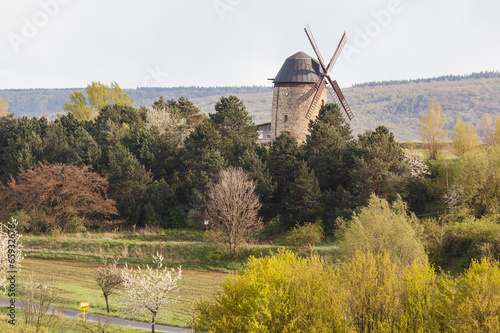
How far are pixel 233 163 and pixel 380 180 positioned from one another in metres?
14.6

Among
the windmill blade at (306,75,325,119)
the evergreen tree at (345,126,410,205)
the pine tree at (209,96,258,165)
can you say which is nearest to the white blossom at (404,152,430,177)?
the evergreen tree at (345,126,410,205)

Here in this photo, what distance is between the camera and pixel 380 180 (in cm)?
4144

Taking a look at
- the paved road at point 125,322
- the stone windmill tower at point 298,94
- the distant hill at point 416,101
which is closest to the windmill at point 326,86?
the stone windmill tower at point 298,94

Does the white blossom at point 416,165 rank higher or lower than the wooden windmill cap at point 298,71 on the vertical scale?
lower

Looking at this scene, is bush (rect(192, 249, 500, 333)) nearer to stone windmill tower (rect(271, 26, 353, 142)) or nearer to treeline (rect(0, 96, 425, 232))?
treeline (rect(0, 96, 425, 232))

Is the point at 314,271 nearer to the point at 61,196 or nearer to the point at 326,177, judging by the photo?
the point at 326,177

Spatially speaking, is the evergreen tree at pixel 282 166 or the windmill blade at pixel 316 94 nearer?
the evergreen tree at pixel 282 166

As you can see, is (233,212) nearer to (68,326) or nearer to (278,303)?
(68,326)

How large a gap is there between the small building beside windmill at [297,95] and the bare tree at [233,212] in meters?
14.1

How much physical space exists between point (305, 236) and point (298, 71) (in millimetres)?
20861

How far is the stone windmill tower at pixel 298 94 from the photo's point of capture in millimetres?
54156

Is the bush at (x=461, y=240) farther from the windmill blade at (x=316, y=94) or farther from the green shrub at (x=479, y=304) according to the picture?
the windmill blade at (x=316, y=94)

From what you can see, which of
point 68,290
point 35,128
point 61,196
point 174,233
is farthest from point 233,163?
point 35,128

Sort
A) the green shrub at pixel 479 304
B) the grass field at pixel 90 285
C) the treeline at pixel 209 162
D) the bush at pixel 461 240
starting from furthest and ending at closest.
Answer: the treeline at pixel 209 162 < the bush at pixel 461 240 < the grass field at pixel 90 285 < the green shrub at pixel 479 304
